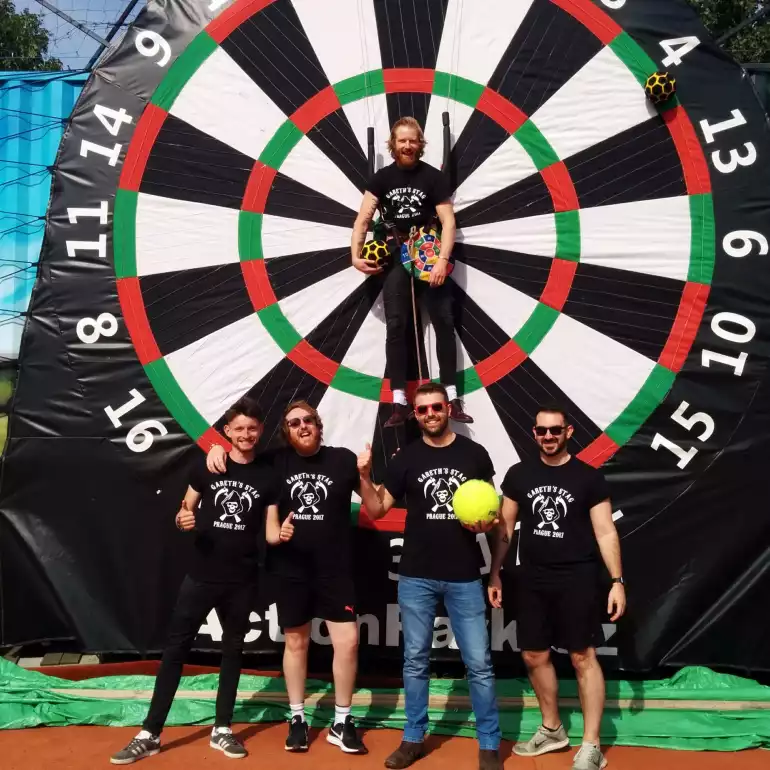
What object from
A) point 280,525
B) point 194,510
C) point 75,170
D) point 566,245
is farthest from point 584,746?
point 75,170

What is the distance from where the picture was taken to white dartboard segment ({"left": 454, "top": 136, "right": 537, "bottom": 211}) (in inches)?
175

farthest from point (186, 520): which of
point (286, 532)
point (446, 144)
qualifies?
point (446, 144)

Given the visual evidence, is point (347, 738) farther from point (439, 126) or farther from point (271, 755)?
point (439, 126)

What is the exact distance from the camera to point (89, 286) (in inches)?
178

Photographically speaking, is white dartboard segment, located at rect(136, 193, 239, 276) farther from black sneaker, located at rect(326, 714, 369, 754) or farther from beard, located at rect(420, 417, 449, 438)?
black sneaker, located at rect(326, 714, 369, 754)

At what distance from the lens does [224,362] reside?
14.8 feet

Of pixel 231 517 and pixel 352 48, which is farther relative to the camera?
pixel 352 48

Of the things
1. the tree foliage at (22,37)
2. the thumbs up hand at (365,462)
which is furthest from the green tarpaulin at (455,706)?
the tree foliage at (22,37)

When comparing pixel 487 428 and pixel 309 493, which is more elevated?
pixel 487 428

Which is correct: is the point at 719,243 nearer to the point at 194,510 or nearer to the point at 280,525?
the point at 280,525

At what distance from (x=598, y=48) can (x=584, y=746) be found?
3425mm

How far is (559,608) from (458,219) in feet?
6.85

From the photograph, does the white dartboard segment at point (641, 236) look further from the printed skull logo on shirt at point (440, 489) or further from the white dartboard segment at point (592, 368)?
the printed skull logo on shirt at point (440, 489)

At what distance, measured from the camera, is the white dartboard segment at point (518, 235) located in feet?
14.6
